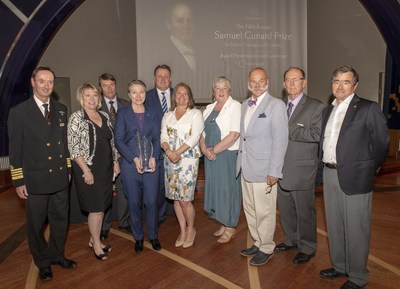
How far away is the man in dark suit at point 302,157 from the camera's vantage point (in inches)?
113

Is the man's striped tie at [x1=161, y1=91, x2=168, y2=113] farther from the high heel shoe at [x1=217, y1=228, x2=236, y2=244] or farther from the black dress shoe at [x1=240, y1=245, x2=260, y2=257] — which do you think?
the black dress shoe at [x1=240, y1=245, x2=260, y2=257]

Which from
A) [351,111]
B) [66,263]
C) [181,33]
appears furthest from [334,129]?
[181,33]

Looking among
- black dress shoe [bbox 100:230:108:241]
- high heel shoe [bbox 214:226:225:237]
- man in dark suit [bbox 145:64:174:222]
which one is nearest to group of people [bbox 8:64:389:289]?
high heel shoe [bbox 214:226:225:237]

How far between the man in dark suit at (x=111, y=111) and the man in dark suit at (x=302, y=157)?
190 cm

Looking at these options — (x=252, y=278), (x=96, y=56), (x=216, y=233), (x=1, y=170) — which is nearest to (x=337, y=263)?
(x=252, y=278)

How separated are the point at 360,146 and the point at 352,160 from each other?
0.37 ft

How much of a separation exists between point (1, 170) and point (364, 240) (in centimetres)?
615

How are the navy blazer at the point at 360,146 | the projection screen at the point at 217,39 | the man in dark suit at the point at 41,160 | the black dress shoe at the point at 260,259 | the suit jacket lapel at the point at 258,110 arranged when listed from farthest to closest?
the projection screen at the point at 217,39 < the black dress shoe at the point at 260,259 < the suit jacket lapel at the point at 258,110 < the man in dark suit at the point at 41,160 < the navy blazer at the point at 360,146

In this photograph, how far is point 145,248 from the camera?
11.5ft

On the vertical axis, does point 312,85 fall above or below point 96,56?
below

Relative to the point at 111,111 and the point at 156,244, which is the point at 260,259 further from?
the point at 111,111

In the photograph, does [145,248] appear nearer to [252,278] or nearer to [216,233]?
[216,233]

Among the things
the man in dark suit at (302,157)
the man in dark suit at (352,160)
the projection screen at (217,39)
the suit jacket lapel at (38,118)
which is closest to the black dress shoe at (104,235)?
the suit jacket lapel at (38,118)

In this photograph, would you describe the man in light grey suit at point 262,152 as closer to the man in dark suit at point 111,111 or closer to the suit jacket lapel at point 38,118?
the man in dark suit at point 111,111
